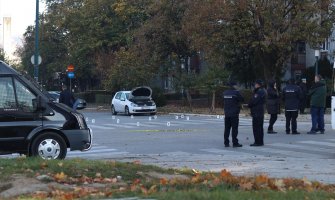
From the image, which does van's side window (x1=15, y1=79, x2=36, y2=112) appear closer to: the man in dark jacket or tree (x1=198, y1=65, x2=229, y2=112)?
the man in dark jacket

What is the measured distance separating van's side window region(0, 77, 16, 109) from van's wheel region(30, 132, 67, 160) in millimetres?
897

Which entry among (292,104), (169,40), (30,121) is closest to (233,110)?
(292,104)

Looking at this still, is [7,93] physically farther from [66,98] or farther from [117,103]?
[117,103]

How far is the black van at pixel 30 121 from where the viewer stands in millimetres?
12164

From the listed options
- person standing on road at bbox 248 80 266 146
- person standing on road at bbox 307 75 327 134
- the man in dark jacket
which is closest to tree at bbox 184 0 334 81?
person standing on road at bbox 307 75 327 134

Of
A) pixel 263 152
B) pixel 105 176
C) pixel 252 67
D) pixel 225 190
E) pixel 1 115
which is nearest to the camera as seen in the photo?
pixel 225 190

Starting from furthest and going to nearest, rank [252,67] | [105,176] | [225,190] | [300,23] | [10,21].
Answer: [10,21], [252,67], [300,23], [105,176], [225,190]

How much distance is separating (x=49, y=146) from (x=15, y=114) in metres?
0.97

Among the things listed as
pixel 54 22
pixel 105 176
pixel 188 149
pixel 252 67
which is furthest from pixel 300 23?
pixel 54 22

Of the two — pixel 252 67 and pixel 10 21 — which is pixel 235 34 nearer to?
pixel 252 67

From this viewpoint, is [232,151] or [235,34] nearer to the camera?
[232,151]

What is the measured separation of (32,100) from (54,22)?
5332cm

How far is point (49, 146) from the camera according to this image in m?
12.4

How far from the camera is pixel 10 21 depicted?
480 feet
